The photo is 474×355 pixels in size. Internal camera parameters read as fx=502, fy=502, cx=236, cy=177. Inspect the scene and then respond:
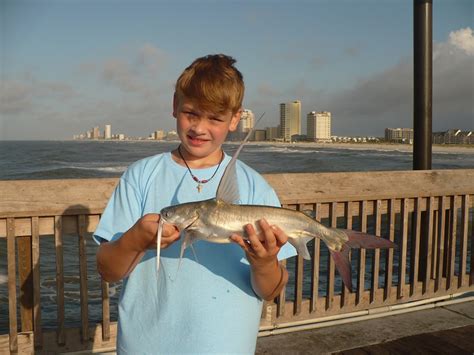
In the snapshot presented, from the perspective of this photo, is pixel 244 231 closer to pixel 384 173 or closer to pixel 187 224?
pixel 187 224

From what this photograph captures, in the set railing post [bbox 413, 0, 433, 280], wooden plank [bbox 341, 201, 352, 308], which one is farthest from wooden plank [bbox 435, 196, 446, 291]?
wooden plank [bbox 341, 201, 352, 308]

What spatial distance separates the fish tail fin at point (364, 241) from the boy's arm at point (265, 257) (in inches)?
10.9

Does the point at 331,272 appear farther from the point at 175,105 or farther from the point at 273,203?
the point at 175,105

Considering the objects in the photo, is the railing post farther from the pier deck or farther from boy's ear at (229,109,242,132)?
boy's ear at (229,109,242,132)

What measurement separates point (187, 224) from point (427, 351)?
260 cm

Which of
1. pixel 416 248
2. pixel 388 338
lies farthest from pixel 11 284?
pixel 416 248

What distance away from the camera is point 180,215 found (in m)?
1.53

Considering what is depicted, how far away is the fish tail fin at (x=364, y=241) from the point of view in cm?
181

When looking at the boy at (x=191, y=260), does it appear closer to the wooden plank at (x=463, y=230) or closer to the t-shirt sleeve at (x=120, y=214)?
the t-shirt sleeve at (x=120, y=214)

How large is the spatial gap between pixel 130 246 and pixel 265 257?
44 centimetres

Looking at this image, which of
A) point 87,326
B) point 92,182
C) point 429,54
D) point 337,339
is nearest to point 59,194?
point 92,182

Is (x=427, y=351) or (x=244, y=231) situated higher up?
(x=244, y=231)

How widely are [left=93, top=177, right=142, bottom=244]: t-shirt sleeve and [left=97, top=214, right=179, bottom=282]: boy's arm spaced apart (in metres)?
0.04

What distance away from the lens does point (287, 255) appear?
1948mm
